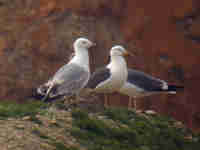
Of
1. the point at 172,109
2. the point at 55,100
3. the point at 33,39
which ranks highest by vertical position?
the point at 33,39

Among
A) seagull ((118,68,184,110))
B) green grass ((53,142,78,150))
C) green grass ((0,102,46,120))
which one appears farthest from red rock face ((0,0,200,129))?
green grass ((53,142,78,150))

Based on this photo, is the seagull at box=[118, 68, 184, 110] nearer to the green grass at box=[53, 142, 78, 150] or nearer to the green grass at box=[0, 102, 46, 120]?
the green grass at box=[0, 102, 46, 120]

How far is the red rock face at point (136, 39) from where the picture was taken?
1437 centimetres

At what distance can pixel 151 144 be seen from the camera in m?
8.38

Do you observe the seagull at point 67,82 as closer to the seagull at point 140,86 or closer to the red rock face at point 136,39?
the seagull at point 140,86

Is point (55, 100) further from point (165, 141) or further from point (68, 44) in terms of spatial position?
point (68, 44)

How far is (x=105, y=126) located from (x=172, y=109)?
22.1 ft

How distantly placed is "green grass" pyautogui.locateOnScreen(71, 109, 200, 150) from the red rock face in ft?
15.3

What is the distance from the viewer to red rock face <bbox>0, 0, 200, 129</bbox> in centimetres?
1437

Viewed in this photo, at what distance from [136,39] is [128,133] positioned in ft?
21.5

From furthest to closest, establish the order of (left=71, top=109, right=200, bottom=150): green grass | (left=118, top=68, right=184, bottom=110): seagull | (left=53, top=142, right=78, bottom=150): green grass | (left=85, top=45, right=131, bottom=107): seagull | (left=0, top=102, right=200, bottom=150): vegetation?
(left=118, top=68, right=184, bottom=110): seagull < (left=85, top=45, right=131, bottom=107): seagull < (left=71, top=109, right=200, bottom=150): green grass < (left=0, top=102, right=200, bottom=150): vegetation < (left=53, top=142, right=78, bottom=150): green grass

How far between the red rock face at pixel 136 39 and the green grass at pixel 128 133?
466cm

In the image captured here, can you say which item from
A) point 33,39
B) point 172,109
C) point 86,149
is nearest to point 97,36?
point 33,39

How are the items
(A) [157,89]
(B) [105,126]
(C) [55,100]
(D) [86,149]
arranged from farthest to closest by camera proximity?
(A) [157,89]
(C) [55,100]
(B) [105,126]
(D) [86,149]
